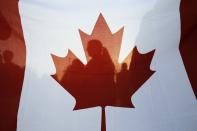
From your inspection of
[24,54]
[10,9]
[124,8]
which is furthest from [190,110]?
[10,9]

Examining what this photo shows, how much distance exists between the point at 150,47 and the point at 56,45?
35.2 inches

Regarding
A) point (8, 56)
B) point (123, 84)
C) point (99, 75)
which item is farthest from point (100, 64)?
point (8, 56)

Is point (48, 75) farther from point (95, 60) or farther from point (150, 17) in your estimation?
point (150, 17)

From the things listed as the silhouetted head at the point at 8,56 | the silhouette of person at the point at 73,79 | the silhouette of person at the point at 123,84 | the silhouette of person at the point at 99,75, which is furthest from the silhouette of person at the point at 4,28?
the silhouette of person at the point at 123,84

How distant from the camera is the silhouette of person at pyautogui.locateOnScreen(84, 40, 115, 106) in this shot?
11.0 ft

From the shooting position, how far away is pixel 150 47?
338 cm

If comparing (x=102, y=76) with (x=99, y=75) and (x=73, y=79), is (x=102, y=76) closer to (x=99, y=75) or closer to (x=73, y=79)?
(x=99, y=75)

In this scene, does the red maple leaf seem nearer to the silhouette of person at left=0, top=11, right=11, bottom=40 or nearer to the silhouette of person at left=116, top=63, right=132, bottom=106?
the silhouette of person at left=116, top=63, right=132, bottom=106

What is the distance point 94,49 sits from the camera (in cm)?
344

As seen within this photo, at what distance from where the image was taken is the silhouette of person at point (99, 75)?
3.34 metres

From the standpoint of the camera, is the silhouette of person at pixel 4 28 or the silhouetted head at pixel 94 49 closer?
the silhouette of person at pixel 4 28

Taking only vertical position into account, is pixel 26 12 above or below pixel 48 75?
above

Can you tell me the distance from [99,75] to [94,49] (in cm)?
26

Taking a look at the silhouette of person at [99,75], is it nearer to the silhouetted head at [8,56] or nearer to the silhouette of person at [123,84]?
the silhouette of person at [123,84]
